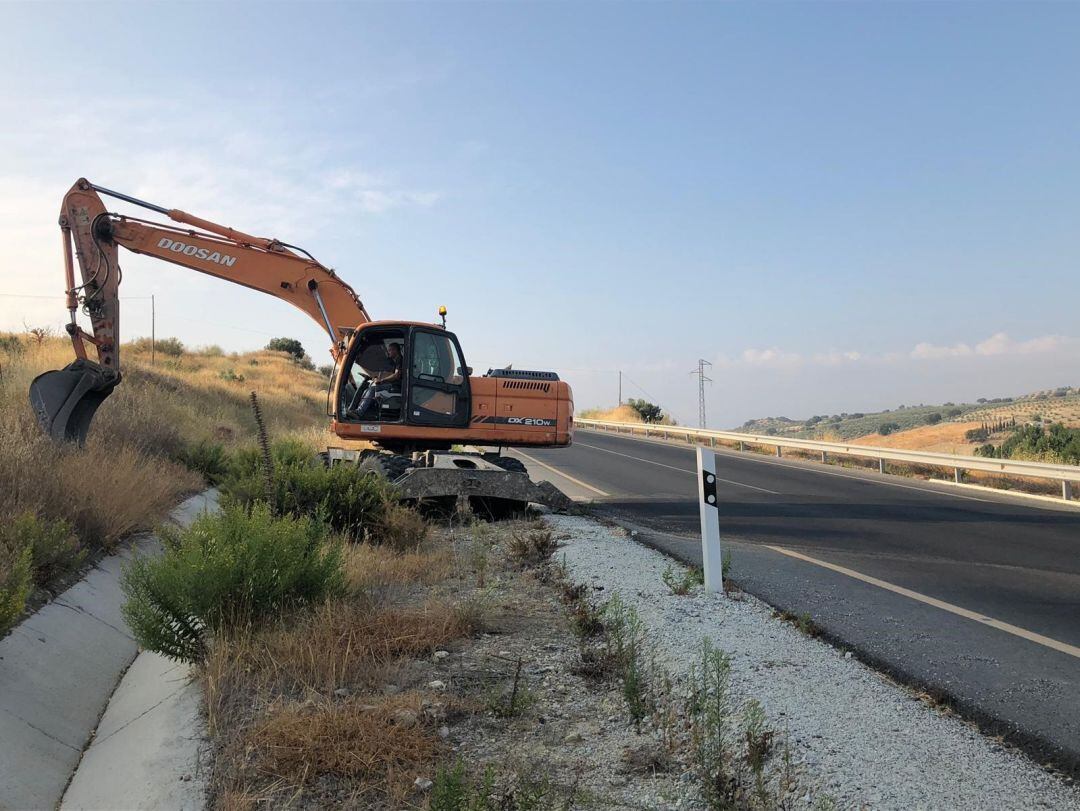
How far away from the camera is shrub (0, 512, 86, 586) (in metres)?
5.96

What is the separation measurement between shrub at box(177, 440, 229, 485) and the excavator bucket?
2.52 m

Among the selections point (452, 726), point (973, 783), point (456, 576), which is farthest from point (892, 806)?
point (456, 576)

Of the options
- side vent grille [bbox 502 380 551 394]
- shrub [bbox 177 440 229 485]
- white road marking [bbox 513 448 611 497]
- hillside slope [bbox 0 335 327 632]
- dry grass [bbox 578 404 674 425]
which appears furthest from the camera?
dry grass [bbox 578 404 674 425]

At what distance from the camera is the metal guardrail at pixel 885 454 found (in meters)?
16.1

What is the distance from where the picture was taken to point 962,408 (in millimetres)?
84812

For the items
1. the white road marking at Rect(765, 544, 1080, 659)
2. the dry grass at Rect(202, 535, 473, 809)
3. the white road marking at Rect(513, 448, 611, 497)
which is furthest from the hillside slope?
the white road marking at Rect(765, 544, 1080, 659)

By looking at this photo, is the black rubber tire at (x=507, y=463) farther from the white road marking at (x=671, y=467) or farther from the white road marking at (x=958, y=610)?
the white road marking at (x=671, y=467)

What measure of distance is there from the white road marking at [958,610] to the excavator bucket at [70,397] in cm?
877

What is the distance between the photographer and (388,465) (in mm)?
11547

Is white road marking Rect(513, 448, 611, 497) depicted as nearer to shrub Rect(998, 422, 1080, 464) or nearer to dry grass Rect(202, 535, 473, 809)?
dry grass Rect(202, 535, 473, 809)

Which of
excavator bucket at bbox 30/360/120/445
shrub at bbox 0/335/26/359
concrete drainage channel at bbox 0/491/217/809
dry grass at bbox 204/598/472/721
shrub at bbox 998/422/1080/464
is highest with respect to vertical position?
shrub at bbox 0/335/26/359

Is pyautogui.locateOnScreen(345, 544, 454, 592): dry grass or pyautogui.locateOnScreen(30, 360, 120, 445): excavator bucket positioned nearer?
pyautogui.locateOnScreen(345, 544, 454, 592): dry grass

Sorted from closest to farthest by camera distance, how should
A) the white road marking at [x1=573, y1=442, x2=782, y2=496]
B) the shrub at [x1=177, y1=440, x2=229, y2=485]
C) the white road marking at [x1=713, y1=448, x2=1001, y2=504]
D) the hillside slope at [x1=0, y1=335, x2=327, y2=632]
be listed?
the hillside slope at [x1=0, y1=335, x2=327, y2=632], the shrub at [x1=177, y1=440, x2=229, y2=485], the white road marking at [x1=713, y1=448, x2=1001, y2=504], the white road marking at [x1=573, y1=442, x2=782, y2=496]

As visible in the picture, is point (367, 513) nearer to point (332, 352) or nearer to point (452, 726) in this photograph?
point (332, 352)
